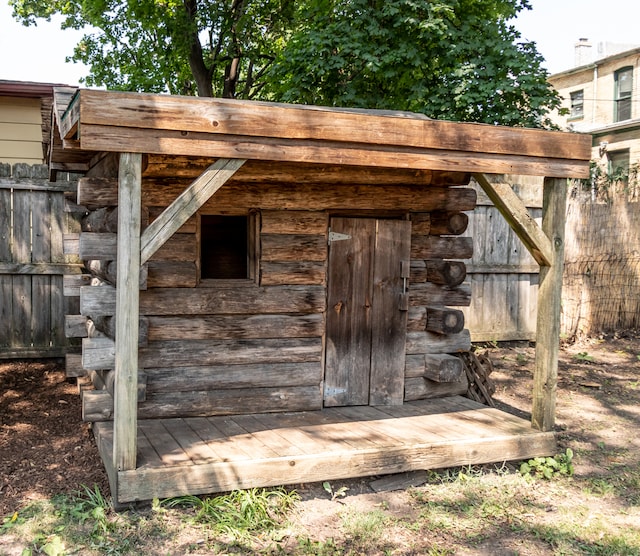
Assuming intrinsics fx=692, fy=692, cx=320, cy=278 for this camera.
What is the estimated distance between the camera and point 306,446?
5.58 m

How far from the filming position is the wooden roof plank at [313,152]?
4641 millimetres

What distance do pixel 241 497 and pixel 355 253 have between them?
274 centimetres

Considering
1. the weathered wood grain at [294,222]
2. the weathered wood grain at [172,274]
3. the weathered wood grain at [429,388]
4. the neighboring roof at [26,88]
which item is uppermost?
the neighboring roof at [26,88]

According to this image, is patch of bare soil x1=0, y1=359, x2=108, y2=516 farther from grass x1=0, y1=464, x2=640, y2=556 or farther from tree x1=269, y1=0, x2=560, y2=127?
tree x1=269, y1=0, x2=560, y2=127

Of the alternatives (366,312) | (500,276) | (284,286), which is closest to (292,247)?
(284,286)

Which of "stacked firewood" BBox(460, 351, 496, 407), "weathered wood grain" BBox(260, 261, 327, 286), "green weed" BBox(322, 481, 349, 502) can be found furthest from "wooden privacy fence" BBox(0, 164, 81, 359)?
"stacked firewood" BBox(460, 351, 496, 407)

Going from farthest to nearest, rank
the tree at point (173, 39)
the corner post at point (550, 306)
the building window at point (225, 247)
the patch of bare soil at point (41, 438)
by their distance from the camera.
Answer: the tree at point (173, 39) < the building window at point (225, 247) < the corner post at point (550, 306) < the patch of bare soil at point (41, 438)

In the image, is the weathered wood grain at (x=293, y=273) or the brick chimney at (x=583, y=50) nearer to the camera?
the weathered wood grain at (x=293, y=273)

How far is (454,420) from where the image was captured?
663cm

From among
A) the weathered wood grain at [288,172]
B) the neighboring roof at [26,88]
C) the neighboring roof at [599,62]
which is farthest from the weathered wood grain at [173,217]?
the neighboring roof at [599,62]

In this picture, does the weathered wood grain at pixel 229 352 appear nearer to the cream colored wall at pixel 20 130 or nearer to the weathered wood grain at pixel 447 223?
the weathered wood grain at pixel 447 223

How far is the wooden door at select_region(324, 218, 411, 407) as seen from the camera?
6.85 meters

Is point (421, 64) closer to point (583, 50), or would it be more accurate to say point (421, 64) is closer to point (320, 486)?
point (320, 486)

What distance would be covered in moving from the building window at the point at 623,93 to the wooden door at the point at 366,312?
847 inches
